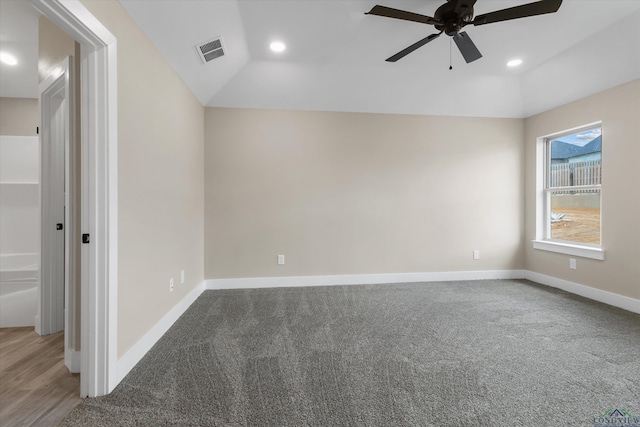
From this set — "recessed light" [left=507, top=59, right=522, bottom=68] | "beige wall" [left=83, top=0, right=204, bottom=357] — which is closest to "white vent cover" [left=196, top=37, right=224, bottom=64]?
"beige wall" [left=83, top=0, right=204, bottom=357]

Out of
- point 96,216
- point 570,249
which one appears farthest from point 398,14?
point 570,249

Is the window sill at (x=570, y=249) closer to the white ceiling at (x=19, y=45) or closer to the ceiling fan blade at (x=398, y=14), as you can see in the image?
the ceiling fan blade at (x=398, y=14)

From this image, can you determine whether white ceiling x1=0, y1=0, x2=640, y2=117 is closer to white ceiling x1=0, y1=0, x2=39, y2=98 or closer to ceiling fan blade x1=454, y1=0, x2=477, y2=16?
white ceiling x1=0, y1=0, x2=39, y2=98

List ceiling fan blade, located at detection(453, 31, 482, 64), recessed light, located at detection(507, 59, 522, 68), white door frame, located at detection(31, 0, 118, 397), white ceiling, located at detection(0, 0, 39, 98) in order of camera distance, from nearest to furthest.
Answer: white door frame, located at detection(31, 0, 118, 397), ceiling fan blade, located at detection(453, 31, 482, 64), white ceiling, located at detection(0, 0, 39, 98), recessed light, located at detection(507, 59, 522, 68)

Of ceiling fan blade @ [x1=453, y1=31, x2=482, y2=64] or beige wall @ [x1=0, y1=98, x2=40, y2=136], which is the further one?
beige wall @ [x1=0, y1=98, x2=40, y2=136]

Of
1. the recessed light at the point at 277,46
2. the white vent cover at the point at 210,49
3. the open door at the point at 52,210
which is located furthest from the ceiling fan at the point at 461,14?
the open door at the point at 52,210

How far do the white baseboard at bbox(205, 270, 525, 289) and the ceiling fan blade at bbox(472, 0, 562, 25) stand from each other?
2.98 metres

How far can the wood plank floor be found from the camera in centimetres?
151

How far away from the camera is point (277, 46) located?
2.94 metres

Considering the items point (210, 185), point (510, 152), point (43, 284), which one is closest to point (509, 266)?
point (510, 152)

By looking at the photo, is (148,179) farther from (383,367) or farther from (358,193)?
(358,193)

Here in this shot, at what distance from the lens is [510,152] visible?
417cm

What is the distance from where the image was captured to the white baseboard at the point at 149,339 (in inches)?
71.1

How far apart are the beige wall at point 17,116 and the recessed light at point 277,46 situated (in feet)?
10.4
